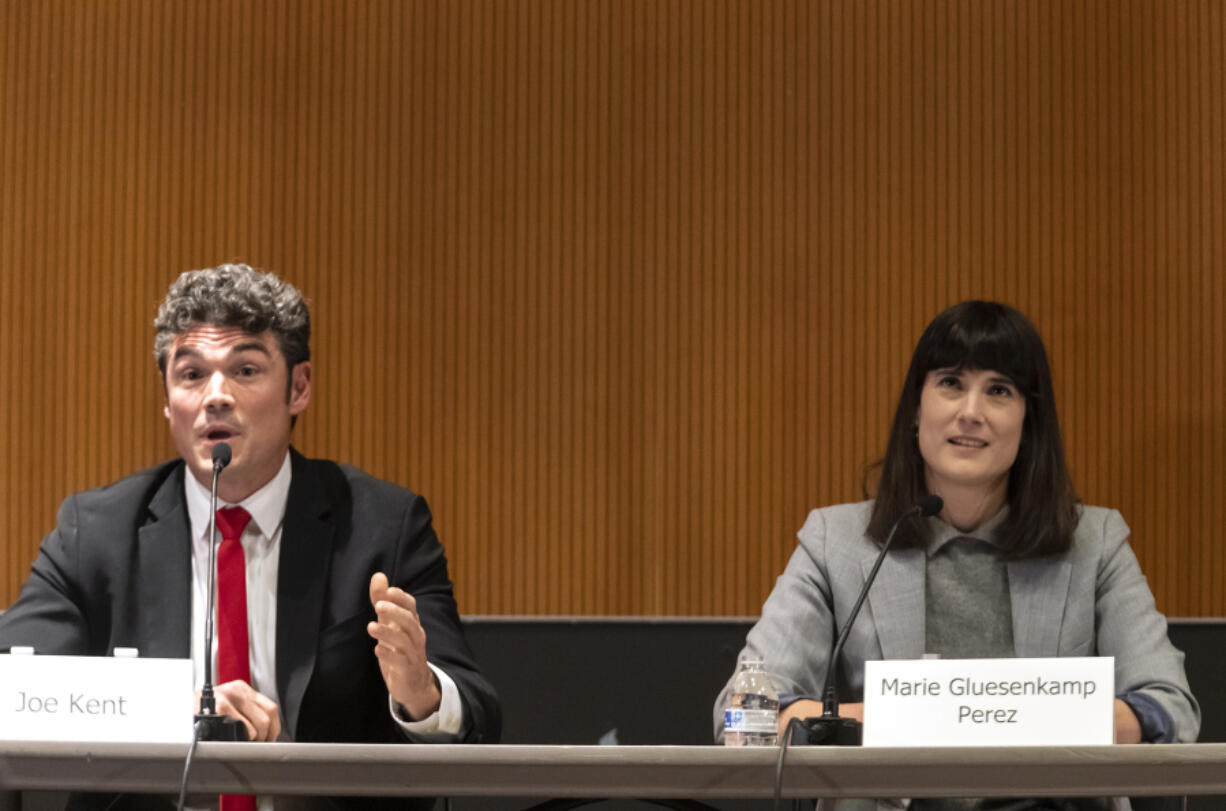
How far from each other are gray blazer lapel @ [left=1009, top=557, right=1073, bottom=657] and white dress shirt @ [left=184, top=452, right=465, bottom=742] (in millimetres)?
1044

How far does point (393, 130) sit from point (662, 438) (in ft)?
3.38

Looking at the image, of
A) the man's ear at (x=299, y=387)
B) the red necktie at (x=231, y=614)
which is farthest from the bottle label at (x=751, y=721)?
the man's ear at (x=299, y=387)

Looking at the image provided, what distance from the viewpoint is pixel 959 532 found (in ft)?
8.59

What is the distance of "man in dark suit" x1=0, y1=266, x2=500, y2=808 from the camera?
2326 mm

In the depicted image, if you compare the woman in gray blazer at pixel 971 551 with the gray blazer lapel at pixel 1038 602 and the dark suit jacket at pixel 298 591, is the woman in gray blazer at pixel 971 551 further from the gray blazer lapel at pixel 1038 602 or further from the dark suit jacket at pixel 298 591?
the dark suit jacket at pixel 298 591

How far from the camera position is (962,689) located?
5.73 ft

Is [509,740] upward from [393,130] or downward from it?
downward

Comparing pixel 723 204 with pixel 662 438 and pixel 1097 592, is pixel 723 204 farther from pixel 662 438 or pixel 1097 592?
pixel 1097 592

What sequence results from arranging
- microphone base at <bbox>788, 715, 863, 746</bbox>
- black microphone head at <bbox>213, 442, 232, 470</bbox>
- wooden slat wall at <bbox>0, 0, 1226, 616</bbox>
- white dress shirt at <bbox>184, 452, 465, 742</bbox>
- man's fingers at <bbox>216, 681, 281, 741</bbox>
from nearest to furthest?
1. microphone base at <bbox>788, 715, 863, 746</bbox>
2. man's fingers at <bbox>216, 681, 281, 741</bbox>
3. black microphone head at <bbox>213, 442, 232, 470</bbox>
4. white dress shirt at <bbox>184, 452, 465, 742</bbox>
5. wooden slat wall at <bbox>0, 0, 1226, 616</bbox>

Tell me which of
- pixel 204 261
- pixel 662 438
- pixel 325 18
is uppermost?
pixel 325 18

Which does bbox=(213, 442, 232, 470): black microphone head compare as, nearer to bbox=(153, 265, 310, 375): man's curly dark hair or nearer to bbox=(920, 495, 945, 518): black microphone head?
bbox=(153, 265, 310, 375): man's curly dark hair

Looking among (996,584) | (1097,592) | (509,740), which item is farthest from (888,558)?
(509,740)

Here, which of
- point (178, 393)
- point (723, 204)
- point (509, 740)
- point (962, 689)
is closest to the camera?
point (962, 689)

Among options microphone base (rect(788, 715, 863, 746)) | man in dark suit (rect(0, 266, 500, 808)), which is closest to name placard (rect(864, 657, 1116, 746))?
microphone base (rect(788, 715, 863, 746))
